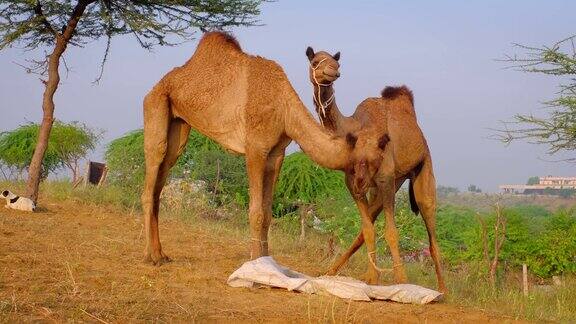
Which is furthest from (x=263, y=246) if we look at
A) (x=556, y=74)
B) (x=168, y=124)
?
(x=556, y=74)

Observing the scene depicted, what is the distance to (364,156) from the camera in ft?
23.9

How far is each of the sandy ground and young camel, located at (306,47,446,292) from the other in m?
1.05

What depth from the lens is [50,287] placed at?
638 cm

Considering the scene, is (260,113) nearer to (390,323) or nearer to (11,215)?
(390,323)

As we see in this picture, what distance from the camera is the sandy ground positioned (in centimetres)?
567

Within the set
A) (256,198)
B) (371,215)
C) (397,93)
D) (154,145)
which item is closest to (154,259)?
(154,145)

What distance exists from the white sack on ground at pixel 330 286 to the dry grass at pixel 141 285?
0.34 feet

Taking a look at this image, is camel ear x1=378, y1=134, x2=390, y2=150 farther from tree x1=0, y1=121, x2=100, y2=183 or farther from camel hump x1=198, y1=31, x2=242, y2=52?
tree x1=0, y1=121, x2=100, y2=183

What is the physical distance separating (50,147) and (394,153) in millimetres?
19187

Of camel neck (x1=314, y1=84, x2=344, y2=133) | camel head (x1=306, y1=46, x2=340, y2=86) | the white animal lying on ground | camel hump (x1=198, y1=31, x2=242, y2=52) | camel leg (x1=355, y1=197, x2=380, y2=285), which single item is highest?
camel hump (x1=198, y1=31, x2=242, y2=52)

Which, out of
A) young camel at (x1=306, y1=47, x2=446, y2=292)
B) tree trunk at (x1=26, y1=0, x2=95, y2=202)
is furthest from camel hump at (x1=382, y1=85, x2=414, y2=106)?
tree trunk at (x1=26, y1=0, x2=95, y2=202)

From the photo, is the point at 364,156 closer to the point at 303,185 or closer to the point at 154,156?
the point at 154,156

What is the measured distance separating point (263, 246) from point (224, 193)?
1388 centimetres

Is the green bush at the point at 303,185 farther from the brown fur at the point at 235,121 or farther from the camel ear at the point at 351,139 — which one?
the camel ear at the point at 351,139
